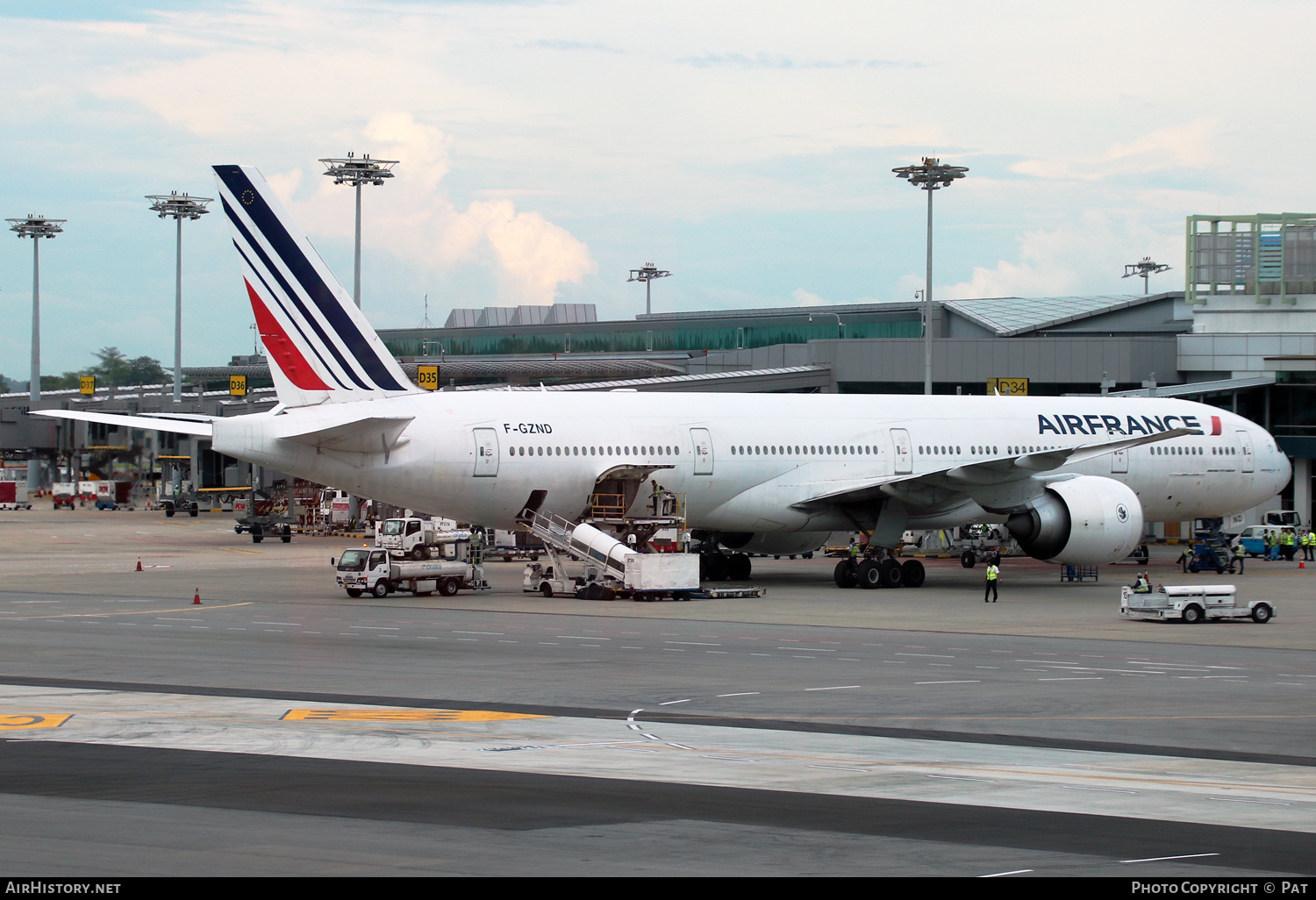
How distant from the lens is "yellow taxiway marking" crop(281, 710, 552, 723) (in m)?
17.0

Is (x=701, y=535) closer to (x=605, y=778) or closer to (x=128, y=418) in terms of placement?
(x=128, y=418)

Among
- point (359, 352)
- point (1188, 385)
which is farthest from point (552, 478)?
point (1188, 385)

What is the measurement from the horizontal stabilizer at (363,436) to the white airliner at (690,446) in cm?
4

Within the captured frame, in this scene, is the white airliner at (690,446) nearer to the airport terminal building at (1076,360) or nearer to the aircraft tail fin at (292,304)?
the aircraft tail fin at (292,304)

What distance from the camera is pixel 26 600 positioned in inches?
1347

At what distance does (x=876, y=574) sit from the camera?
3928 centimetres

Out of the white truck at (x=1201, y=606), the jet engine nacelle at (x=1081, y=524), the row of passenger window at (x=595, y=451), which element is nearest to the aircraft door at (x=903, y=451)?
the jet engine nacelle at (x=1081, y=524)

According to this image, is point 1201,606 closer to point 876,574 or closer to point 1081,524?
point 1081,524

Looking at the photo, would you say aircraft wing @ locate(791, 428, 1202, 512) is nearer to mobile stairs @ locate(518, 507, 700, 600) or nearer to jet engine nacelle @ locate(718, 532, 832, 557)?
jet engine nacelle @ locate(718, 532, 832, 557)

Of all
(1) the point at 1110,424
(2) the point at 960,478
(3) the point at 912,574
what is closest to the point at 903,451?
(3) the point at 912,574

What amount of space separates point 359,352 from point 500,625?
1014cm

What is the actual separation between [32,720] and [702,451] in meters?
23.6

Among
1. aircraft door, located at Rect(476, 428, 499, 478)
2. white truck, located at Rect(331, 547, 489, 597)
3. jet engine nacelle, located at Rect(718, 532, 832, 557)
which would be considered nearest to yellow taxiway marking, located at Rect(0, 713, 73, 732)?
white truck, located at Rect(331, 547, 489, 597)

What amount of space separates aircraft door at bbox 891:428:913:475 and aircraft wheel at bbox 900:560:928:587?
2747 mm
